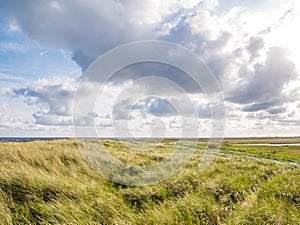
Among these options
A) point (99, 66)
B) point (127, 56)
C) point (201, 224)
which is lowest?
point (201, 224)

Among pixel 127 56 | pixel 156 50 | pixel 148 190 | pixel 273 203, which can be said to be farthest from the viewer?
pixel 156 50

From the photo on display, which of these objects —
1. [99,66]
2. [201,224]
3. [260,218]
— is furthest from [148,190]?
[99,66]

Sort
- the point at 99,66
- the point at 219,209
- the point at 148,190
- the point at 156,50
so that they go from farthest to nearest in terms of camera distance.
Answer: the point at 156,50 → the point at 99,66 → the point at 148,190 → the point at 219,209

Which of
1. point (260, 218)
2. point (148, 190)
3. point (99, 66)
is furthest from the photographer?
point (99, 66)

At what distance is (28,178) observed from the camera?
8047mm

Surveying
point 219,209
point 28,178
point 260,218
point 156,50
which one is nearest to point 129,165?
point 28,178

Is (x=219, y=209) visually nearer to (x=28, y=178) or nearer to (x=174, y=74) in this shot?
(x=28, y=178)

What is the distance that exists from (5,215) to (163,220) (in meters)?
3.29

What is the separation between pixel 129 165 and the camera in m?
14.3

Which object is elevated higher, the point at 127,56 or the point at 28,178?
the point at 127,56

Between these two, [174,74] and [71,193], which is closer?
[71,193]

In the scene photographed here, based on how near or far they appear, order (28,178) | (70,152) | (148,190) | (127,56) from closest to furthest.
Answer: (28,178) < (148,190) < (70,152) < (127,56)

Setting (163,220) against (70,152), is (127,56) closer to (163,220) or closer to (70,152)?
(70,152)

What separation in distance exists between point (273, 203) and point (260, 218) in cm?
158
